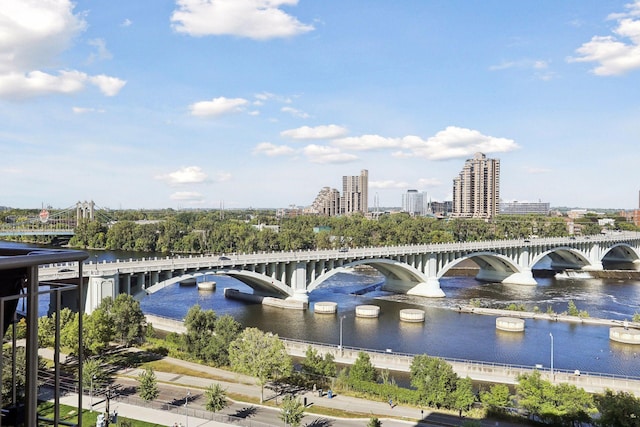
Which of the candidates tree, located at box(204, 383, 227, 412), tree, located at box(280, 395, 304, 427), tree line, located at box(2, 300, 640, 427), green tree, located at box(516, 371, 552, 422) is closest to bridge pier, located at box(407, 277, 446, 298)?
tree line, located at box(2, 300, 640, 427)

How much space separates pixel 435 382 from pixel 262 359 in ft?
30.5

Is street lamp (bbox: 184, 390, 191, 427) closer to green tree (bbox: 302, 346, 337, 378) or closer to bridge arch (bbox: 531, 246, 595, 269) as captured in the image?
green tree (bbox: 302, 346, 337, 378)

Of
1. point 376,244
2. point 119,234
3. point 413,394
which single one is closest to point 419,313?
point 413,394

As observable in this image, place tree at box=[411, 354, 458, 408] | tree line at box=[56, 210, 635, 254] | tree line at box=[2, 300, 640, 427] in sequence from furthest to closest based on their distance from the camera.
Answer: tree line at box=[56, 210, 635, 254] → tree at box=[411, 354, 458, 408] → tree line at box=[2, 300, 640, 427]

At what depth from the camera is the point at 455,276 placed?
303 ft

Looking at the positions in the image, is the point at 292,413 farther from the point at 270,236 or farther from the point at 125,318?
the point at 270,236

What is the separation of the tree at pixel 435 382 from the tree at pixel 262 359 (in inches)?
286

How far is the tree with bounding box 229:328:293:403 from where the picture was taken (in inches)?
1134

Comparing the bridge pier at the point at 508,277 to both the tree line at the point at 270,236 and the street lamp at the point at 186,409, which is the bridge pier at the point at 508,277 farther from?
the street lamp at the point at 186,409

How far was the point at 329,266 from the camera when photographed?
63906mm

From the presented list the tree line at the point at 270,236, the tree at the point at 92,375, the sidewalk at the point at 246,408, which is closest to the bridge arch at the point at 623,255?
the tree line at the point at 270,236

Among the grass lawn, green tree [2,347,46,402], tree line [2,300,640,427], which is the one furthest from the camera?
tree line [2,300,640,427]

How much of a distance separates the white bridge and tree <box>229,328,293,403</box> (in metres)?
17.7

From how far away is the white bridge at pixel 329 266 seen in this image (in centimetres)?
4491
